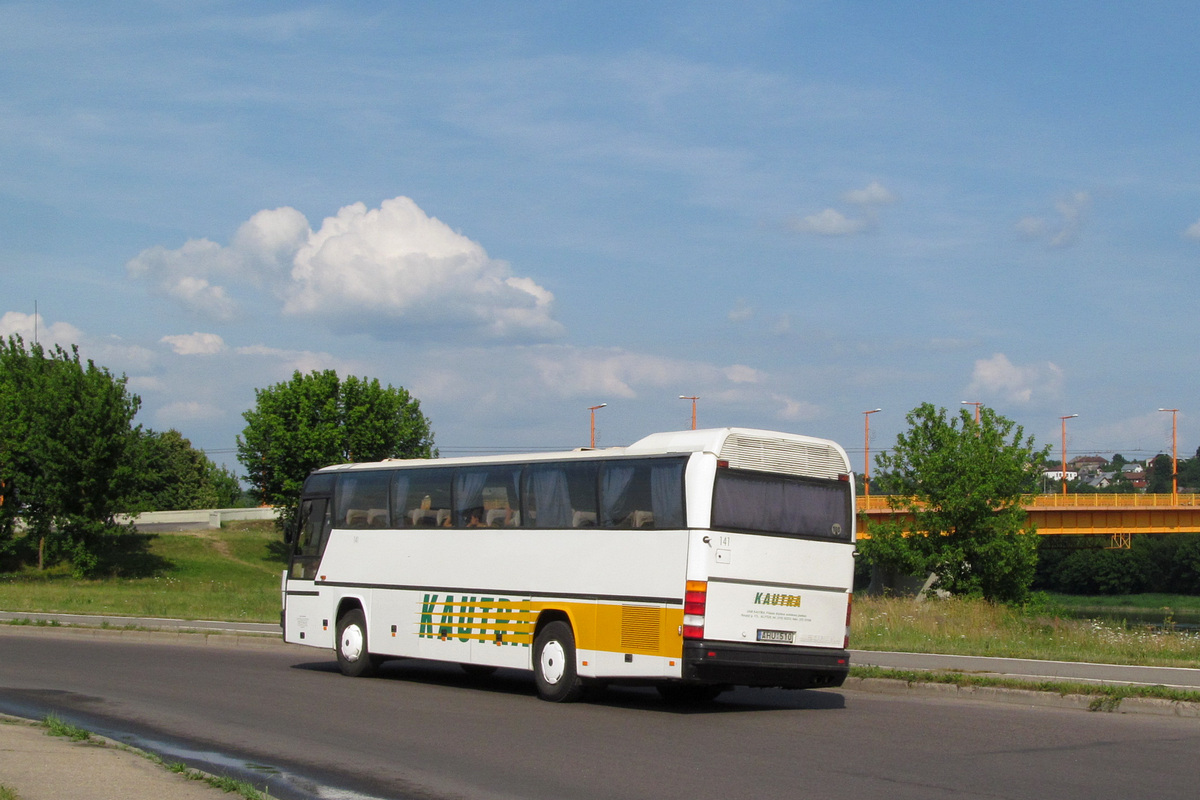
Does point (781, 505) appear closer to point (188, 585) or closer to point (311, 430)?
point (188, 585)

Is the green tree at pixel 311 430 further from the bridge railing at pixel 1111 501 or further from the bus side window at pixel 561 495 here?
the bus side window at pixel 561 495

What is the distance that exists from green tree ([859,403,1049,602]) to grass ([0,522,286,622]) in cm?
2095

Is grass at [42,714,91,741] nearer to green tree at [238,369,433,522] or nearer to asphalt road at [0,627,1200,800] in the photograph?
asphalt road at [0,627,1200,800]

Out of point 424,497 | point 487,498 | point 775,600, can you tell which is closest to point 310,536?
point 424,497

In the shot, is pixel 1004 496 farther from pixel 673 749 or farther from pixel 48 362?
pixel 48 362

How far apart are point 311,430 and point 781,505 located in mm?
68098

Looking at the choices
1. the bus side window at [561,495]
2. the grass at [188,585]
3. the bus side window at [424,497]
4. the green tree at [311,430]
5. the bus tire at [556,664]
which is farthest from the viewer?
the green tree at [311,430]

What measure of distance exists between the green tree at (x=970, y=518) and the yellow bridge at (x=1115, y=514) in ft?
64.5

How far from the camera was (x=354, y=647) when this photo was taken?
1889cm

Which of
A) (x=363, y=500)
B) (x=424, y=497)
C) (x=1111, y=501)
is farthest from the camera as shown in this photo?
(x=1111, y=501)

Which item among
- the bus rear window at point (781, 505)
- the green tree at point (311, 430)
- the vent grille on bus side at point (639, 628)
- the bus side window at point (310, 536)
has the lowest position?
the vent grille on bus side at point (639, 628)

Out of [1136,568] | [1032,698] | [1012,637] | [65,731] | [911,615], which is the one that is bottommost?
[1136,568]

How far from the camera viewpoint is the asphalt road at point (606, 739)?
9.01 meters

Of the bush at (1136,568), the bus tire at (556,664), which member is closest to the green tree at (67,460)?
the bus tire at (556,664)
